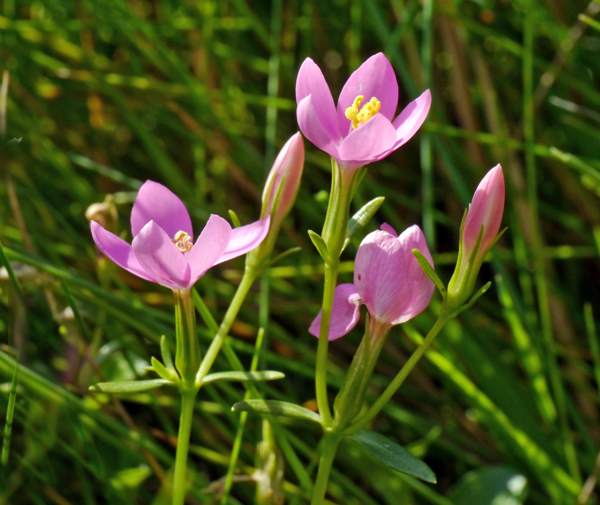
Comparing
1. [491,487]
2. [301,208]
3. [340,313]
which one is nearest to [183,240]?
[340,313]

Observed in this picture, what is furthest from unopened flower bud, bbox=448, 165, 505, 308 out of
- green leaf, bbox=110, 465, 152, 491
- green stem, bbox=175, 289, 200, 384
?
green leaf, bbox=110, 465, 152, 491

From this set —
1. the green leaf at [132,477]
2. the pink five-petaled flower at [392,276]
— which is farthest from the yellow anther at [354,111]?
the green leaf at [132,477]

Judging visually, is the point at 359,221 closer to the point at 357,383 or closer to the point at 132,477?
the point at 357,383

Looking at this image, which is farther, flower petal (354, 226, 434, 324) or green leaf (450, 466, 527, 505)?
green leaf (450, 466, 527, 505)

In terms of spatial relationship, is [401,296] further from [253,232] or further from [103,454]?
[103,454]

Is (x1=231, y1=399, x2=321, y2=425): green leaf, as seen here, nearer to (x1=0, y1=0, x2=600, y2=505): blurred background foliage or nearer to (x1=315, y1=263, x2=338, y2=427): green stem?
(x1=315, y1=263, x2=338, y2=427): green stem

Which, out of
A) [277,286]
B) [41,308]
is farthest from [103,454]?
[277,286]
